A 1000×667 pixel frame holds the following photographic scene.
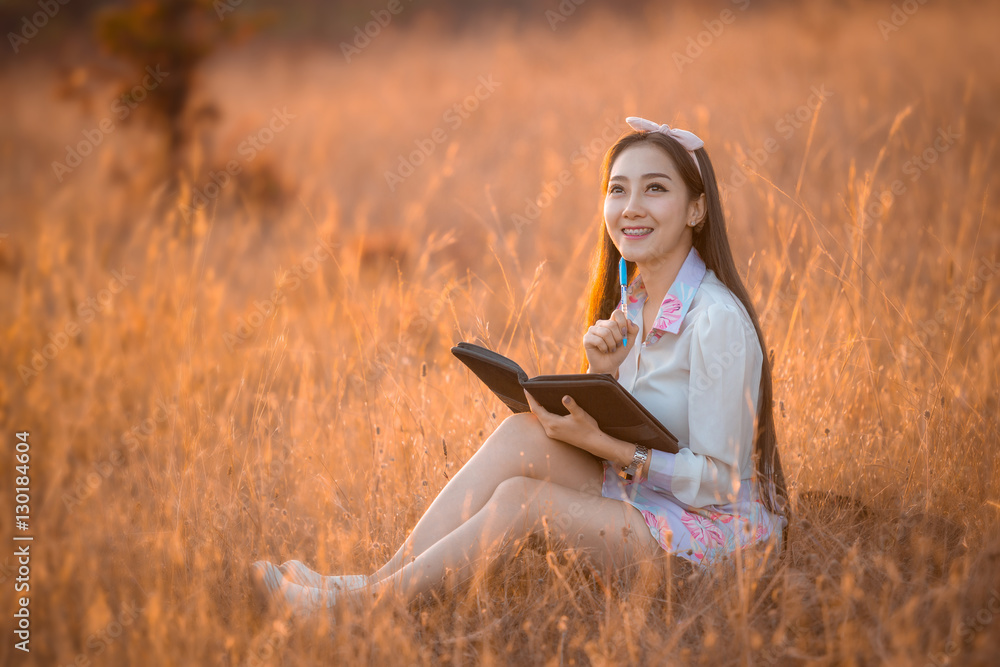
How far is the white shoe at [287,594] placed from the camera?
6.35 ft

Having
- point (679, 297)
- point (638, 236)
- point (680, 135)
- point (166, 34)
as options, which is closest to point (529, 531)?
point (679, 297)

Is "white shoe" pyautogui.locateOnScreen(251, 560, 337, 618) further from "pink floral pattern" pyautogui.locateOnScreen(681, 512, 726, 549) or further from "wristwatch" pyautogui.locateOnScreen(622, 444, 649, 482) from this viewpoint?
"pink floral pattern" pyautogui.locateOnScreen(681, 512, 726, 549)

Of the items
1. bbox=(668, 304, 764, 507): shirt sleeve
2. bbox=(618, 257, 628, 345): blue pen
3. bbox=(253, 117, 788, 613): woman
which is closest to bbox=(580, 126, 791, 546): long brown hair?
bbox=(253, 117, 788, 613): woman

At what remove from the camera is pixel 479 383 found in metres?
3.09

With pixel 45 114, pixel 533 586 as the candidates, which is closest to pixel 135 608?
pixel 533 586

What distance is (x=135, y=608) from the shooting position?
6.91 ft

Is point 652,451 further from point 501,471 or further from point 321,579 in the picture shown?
point 321,579

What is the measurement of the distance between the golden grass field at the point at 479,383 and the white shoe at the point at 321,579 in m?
0.07

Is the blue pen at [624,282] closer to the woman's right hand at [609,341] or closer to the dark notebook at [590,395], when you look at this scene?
the woman's right hand at [609,341]

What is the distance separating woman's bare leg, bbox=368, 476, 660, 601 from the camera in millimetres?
1995

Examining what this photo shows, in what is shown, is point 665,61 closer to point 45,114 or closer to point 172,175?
point 172,175

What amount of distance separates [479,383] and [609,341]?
40.3 inches

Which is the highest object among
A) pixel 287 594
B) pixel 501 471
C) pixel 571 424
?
pixel 571 424

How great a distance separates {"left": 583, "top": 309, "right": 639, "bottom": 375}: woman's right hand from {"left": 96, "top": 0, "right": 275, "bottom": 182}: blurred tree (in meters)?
6.13
